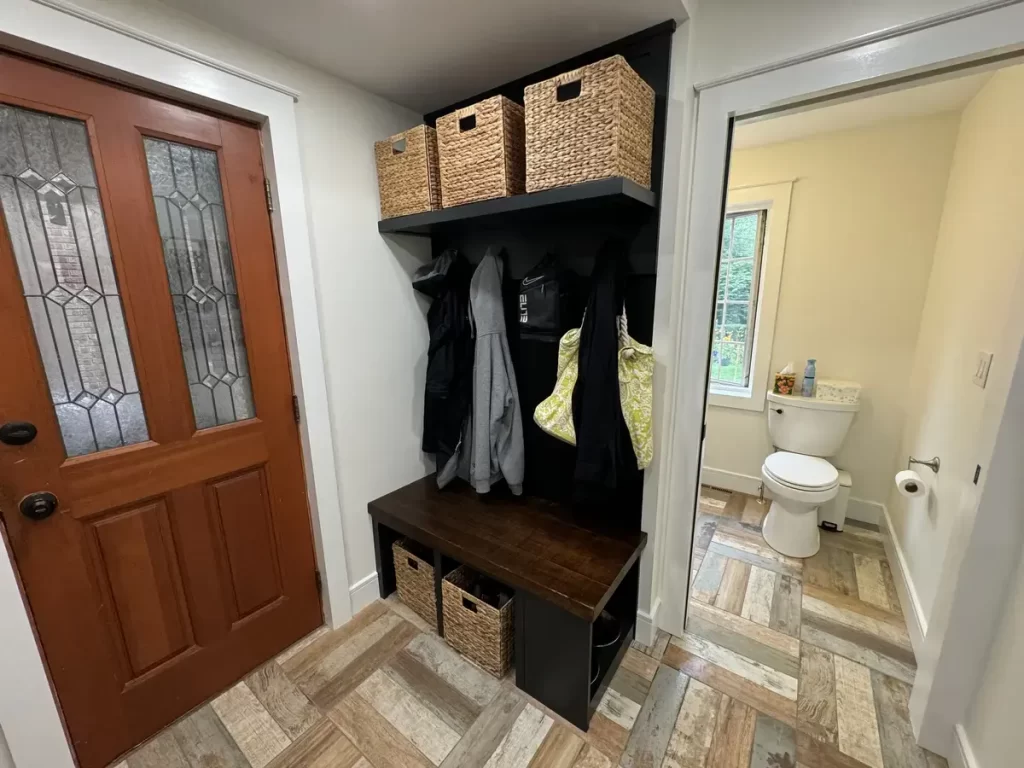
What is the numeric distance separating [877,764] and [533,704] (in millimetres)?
1077

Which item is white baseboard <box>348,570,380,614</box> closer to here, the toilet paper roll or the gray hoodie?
the gray hoodie

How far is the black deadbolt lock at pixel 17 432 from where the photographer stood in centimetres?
103

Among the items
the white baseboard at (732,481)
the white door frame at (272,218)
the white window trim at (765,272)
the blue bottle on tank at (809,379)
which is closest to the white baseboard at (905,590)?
the white baseboard at (732,481)

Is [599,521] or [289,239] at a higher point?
[289,239]

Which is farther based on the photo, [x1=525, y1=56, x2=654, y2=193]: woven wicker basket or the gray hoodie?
the gray hoodie

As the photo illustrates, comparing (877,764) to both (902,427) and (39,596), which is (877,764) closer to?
(902,427)

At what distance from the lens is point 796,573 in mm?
2125

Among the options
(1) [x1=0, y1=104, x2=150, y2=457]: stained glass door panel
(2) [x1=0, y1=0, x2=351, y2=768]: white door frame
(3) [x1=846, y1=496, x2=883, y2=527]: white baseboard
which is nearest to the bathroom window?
(3) [x1=846, y1=496, x2=883, y2=527]: white baseboard

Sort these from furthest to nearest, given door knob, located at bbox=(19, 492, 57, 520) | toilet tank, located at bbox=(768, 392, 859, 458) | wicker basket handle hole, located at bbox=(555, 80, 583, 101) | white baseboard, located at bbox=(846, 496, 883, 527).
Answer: white baseboard, located at bbox=(846, 496, 883, 527)
toilet tank, located at bbox=(768, 392, 859, 458)
wicker basket handle hole, located at bbox=(555, 80, 583, 101)
door knob, located at bbox=(19, 492, 57, 520)

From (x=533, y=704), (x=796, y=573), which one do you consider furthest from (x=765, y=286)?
(x=533, y=704)

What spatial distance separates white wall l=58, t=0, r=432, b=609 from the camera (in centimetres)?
149

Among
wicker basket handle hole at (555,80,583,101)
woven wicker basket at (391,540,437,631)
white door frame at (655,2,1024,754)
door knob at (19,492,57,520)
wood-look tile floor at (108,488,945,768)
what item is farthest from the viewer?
woven wicker basket at (391,540,437,631)

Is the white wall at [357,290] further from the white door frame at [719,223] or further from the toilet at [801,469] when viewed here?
the toilet at [801,469]

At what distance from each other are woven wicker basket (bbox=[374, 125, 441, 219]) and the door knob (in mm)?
1413
